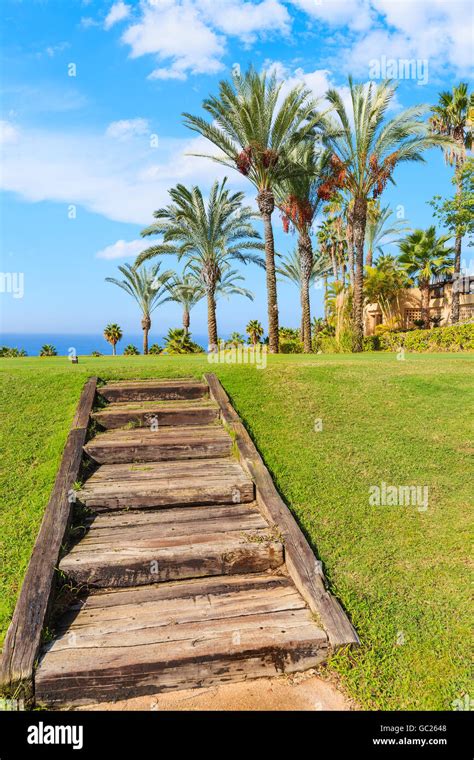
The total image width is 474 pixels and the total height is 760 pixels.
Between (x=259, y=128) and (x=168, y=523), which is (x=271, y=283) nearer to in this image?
(x=259, y=128)

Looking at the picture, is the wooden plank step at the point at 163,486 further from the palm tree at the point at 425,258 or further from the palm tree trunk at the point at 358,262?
the palm tree at the point at 425,258

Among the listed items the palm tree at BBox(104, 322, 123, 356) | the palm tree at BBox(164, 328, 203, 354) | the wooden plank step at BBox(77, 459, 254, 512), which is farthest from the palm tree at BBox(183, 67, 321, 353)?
the palm tree at BBox(104, 322, 123, 356)

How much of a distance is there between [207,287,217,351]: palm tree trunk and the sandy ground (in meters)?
20.3

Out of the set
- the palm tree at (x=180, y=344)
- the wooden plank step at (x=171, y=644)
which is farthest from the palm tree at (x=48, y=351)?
the wooden plank step at (x=171, y=644)

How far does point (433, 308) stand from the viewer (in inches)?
1329

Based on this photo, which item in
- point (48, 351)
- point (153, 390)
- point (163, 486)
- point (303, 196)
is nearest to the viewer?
point (163, 486)

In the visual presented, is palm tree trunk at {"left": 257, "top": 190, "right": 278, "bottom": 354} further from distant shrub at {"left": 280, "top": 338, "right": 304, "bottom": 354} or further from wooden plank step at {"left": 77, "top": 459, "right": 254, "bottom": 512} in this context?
wooden plank step at {"left": 77, "top": 459, "right": 254, "bottom": 512}

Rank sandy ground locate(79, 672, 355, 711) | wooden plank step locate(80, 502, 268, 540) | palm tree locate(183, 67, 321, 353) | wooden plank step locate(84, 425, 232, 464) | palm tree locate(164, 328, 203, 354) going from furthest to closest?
1. palm tree locate(164, 328, 203, 354)
2. palm tree locate(183, 67, 321, 353)
3. wooden plank step locate(84, 425, 232, 464)
4. wooden plank step locate(80, 502, 268, 540)
5. sandy ground locate(79, 672, 355, 711)

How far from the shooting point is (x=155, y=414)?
6.14 m

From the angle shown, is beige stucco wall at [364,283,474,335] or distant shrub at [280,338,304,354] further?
beige stucco wall at [364,283,474,335]

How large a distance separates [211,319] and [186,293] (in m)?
9.23

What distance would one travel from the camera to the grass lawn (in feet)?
10.7

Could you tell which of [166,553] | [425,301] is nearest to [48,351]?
[425,301]
